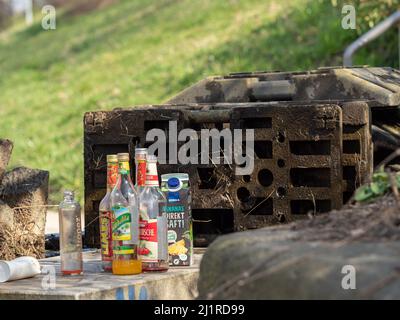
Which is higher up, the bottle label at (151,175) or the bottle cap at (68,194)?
the bottle label at (151,175)

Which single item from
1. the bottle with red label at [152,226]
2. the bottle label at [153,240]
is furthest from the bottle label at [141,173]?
the bottle label at [153,240]

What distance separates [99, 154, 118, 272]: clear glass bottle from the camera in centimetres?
541

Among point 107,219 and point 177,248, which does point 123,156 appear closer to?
point 107,219

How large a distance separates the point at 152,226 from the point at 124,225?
0.58ft

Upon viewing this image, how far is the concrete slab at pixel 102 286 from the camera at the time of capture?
4.94 meters

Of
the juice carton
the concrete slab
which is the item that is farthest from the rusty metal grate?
the concrete slab

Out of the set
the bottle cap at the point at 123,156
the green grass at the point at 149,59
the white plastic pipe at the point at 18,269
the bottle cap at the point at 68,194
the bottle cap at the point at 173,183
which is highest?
the green grass at the point at 149,59

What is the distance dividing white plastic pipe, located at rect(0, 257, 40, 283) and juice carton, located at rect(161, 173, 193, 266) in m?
0.76

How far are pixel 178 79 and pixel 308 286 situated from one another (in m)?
12.5

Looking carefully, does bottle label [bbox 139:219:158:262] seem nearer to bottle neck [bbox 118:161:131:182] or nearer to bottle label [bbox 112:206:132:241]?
bottle label [bbox 112:206:132:241]

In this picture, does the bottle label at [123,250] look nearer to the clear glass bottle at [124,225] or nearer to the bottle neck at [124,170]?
the clear glass bottle at [124,225]

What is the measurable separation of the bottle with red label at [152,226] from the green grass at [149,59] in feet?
23.7

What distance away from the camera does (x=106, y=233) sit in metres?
5.45
